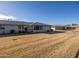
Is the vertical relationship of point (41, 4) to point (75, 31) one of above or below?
above

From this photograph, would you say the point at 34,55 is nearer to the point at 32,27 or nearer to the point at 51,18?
the point at 51,18

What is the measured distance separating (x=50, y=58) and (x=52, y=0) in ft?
6.22

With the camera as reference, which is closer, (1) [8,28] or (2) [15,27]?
(1) [8,28]

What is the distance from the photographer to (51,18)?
6.86m

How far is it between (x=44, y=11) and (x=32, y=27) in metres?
8.72

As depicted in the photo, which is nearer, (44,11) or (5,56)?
(5,56)

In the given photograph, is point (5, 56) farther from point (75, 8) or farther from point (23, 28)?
point (23, 28)

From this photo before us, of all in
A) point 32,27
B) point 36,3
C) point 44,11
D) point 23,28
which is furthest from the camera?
point 23,28

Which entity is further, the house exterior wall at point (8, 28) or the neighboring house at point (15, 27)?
the neighboring house at point (15, 27)

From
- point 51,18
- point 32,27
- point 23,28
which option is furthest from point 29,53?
point 23,28

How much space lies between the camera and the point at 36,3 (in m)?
6.22

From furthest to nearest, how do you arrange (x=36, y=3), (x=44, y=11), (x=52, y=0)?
(x=44, y=11), (x=36, y=3), (x=52, y=0)

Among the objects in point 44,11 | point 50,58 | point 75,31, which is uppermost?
point 44,11

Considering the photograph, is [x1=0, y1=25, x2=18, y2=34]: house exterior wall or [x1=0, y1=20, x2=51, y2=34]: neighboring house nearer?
[x1=0, y1=25, x2=18, y2=34]: house exterior wall
